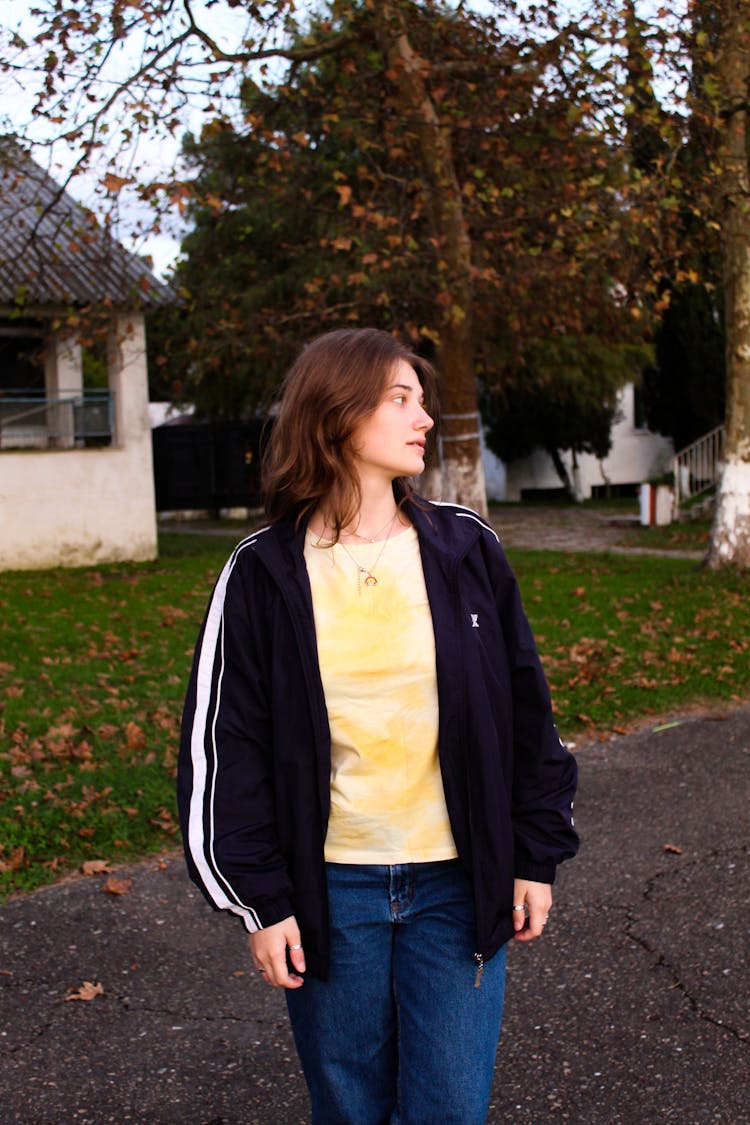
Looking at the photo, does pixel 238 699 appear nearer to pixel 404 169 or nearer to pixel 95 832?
pixel 95 832

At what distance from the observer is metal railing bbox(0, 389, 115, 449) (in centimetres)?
1862

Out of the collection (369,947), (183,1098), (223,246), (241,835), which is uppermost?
(223,246)

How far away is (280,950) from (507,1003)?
6.42ft

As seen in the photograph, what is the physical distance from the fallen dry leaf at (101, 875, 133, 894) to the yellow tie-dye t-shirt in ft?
9.52

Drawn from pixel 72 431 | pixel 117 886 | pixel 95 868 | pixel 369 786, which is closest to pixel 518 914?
pixel 369 786

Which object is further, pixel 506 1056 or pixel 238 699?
pixel 506 1056

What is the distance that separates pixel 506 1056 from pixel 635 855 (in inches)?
71.6

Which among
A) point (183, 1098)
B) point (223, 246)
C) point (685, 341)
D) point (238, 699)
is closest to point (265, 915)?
point (238, 699)

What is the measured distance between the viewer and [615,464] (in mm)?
30359

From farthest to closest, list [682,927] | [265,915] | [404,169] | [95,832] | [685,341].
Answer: [685,341] → [404,169] → [95,832] → [682,927] → [265,915]

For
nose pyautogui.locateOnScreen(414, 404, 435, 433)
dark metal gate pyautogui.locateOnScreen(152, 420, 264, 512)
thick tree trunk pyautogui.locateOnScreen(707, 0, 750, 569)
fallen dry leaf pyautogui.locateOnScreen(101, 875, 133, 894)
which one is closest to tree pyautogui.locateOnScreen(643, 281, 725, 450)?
dark metal gate pyautogui.locateOnScreen(152, 420, 264, 512)

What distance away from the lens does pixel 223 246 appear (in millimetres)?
23375

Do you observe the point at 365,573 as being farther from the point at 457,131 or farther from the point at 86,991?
the point at 457,131

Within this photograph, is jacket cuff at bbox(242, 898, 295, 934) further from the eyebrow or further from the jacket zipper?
the eyebrow
